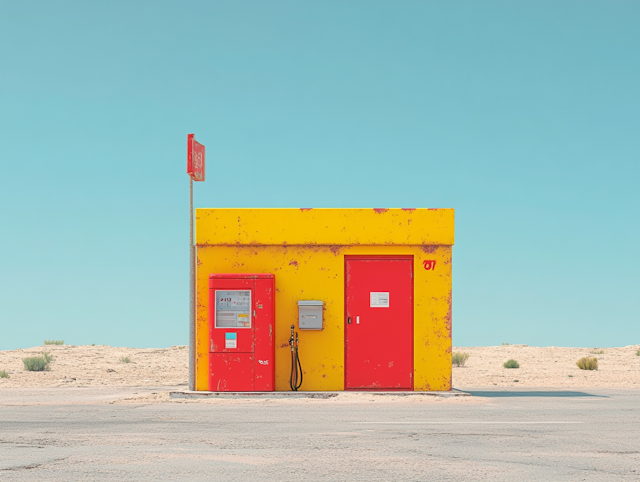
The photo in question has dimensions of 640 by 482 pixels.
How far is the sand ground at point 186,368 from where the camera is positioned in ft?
70.0

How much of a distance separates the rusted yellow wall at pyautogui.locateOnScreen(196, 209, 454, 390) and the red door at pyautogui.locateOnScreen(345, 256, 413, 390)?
0.54 feet

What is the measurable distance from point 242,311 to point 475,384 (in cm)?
820

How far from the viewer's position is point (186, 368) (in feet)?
93.8

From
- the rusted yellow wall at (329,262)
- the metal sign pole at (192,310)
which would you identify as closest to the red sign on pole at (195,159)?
the metal sign pole at (192,310)

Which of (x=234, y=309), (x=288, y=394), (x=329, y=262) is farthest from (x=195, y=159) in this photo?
(x=288, y=394)

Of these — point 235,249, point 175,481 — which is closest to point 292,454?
point 175,481

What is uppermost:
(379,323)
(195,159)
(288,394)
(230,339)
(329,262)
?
(195,159)

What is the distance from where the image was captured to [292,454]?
8430 mm

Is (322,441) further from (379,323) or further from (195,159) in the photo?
(195,159)

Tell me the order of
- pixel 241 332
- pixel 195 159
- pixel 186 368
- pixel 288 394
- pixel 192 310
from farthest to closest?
pixel 186 368 → pixel 195 159 → pixel 192 310 → pixel 241 332 → pixel 288 394

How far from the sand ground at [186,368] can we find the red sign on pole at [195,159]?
6393 mm

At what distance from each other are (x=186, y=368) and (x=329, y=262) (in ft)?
46.2

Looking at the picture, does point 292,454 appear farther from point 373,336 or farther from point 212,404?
point 373,336

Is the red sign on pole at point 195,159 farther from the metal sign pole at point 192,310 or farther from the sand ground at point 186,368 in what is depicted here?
the sand ground at point 186,368
